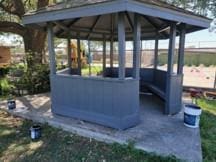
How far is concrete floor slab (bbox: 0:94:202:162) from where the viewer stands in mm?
Answer: 3408

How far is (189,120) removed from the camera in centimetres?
441

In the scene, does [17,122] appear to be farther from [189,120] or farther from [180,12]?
[180,12]

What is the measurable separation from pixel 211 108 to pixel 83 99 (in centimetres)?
423

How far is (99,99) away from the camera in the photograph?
439 cm

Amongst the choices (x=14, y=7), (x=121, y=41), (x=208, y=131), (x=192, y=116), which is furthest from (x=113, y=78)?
(x=14, y=7)

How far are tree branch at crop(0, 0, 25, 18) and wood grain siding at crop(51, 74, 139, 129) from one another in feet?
22.0

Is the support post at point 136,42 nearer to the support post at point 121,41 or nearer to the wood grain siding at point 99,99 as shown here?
the wood grain siding at point 99,99

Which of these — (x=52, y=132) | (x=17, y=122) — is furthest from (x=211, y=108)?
(x=17, y=122)

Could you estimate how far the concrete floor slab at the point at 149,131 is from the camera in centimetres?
341

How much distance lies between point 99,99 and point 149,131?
1282 mm

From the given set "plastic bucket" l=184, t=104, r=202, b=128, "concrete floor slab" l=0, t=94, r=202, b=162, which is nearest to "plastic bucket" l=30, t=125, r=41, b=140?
"concrete floor slab" l=0, t=94, r=202, b=162

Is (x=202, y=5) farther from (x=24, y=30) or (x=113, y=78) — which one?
(x=24, y=30)

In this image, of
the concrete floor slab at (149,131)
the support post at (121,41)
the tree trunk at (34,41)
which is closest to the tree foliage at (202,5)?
the concrete floor slab at (149,131)

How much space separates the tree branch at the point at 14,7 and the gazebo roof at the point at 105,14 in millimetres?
4735
